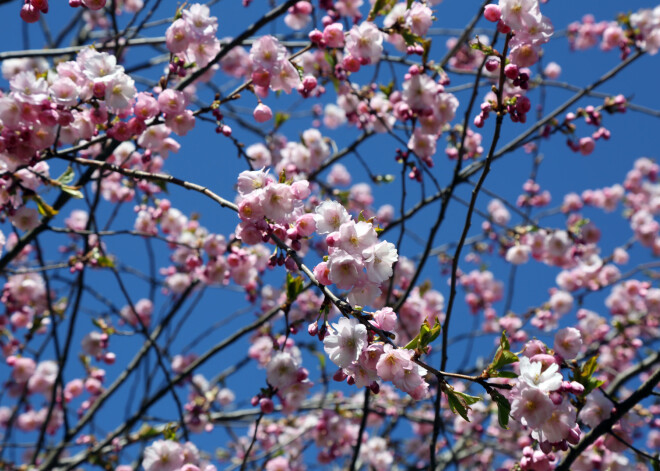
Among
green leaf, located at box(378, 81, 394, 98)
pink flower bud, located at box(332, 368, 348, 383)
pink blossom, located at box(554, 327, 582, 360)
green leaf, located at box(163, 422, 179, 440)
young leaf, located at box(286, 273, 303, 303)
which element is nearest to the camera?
pink flower bud, located at box(332, 368, 348, 383)

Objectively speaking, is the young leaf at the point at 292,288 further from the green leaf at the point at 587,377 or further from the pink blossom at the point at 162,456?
the green leaf at the point at 587,377

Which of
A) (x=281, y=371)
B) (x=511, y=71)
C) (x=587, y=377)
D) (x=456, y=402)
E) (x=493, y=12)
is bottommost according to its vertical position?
(x=456, y=402)

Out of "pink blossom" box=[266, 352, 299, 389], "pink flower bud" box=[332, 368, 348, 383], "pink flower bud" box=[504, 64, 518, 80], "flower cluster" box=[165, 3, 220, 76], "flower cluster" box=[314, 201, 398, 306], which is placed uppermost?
"flower cluster" box=[165, 3, 220, 76]

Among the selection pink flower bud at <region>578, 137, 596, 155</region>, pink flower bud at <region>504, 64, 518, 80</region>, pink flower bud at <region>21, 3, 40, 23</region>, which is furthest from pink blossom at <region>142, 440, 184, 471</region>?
pink flower bud at <region>578, 137, 596, 155</region>

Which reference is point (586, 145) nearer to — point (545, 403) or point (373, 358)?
point (545, 403)

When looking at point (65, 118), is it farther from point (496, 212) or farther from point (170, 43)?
point (496, 212)

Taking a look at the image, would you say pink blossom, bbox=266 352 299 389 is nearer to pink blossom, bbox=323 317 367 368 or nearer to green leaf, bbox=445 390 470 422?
pink blossom, bbox=323 317 367 368

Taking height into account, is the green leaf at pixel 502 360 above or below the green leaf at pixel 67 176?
below

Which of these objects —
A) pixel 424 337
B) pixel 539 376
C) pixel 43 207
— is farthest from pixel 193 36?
pixel 539 376

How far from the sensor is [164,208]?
4.32 meters

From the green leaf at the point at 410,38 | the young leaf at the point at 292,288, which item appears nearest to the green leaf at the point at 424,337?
the young leaf at the point at 292,288

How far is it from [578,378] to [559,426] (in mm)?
373

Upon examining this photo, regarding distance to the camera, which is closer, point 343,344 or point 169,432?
point 343,344

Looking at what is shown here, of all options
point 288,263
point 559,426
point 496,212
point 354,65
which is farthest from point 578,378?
point 496,212
